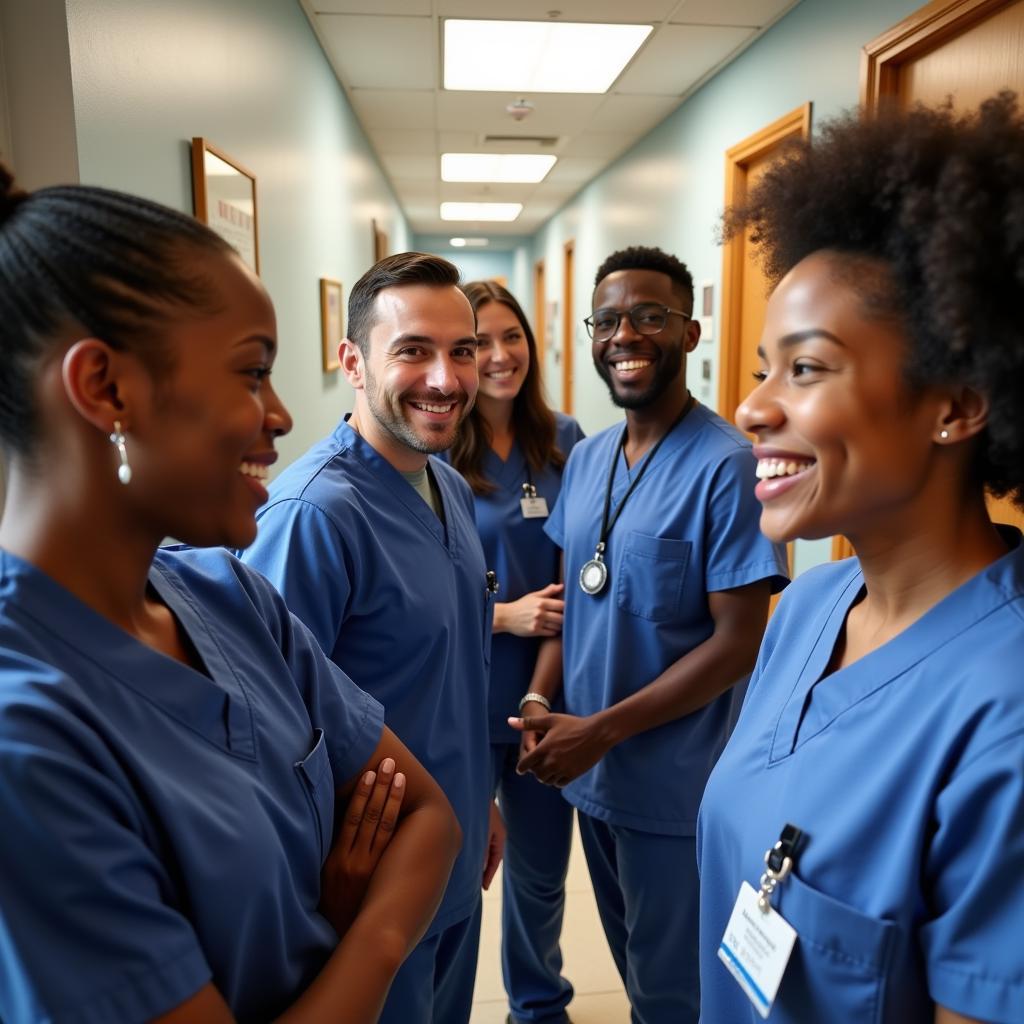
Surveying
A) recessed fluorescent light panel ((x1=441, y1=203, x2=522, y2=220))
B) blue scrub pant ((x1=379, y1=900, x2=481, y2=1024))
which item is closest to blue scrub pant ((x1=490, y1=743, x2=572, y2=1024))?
blue scrub pant ((x1=379, y1=900, x2=481, y2=1024))

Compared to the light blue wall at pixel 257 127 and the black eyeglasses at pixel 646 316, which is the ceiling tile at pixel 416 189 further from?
the black eyeglasses at pixel 646 316

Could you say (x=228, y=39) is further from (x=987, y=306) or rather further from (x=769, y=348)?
(x=987, y=306)

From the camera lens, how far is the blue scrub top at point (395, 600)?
3.71ft

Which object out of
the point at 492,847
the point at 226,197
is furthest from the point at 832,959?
the point at 226,197

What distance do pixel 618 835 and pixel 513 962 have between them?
49 centimetres

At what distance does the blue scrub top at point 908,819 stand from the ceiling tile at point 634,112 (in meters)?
4.00

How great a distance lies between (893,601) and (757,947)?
1.18 ft

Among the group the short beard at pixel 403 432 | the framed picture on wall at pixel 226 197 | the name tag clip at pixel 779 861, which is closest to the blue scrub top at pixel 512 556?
the short beard at pixel 403 432

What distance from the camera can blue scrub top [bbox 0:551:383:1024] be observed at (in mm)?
514

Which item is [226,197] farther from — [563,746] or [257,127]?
[563,746]

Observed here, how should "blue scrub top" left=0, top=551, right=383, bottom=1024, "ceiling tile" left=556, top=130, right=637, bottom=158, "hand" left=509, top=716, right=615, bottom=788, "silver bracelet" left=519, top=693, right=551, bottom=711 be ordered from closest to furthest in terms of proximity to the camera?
1. "blue scrub top" left=0, top=551, right=383, bottom=1024
2. "hand" left=509, top=716, right=615, bottom=788
3. "silver bracelet" left=519, top=693, right=551, bottom=711
4. "ceiling tile" left=556, top=130, right=637, bottom=158

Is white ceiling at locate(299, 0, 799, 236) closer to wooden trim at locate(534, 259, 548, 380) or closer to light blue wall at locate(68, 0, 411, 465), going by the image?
light blue wall at locate(68, 0, 411, 465)

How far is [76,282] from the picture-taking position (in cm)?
60

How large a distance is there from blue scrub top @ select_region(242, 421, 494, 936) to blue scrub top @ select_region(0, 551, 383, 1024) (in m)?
0.28
